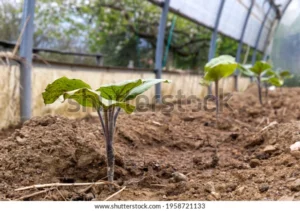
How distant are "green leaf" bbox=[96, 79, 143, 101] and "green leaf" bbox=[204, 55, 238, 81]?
122 cm

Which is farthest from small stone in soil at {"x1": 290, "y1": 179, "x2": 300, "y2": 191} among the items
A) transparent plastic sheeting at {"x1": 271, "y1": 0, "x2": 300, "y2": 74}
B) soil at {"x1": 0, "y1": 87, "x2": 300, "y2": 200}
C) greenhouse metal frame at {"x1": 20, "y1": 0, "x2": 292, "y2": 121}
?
transparent plastic sheeting at {"x1": 271, "y1": 0, "x2": 300, "y2": 74}

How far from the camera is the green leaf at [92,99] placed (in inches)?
43.0

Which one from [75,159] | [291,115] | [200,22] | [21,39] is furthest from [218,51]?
[75,159]

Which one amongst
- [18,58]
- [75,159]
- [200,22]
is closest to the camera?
[75,159]

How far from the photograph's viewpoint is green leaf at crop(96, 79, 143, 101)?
1164 millimetres

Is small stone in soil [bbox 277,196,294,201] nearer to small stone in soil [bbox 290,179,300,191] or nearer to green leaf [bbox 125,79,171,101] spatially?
small stone in soil [bbox 290,179,300,191]

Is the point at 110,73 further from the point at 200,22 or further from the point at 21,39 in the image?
the point at 200,22

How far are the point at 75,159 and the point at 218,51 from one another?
8067 millimetres

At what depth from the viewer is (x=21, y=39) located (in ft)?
8.12

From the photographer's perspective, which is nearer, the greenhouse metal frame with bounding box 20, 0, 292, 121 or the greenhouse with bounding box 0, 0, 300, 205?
the greenhouse with bounding box 0, 0, 300, 205

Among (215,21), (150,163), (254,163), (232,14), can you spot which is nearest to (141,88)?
(150,163)

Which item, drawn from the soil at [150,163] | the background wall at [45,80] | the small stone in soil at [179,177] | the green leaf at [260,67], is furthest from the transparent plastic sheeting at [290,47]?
the small stone in soil at [179,177]

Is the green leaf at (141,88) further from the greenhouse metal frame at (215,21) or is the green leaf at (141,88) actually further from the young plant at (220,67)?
the greenhouse metal frame at (215,21)

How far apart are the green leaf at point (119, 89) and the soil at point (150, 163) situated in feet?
0.99
